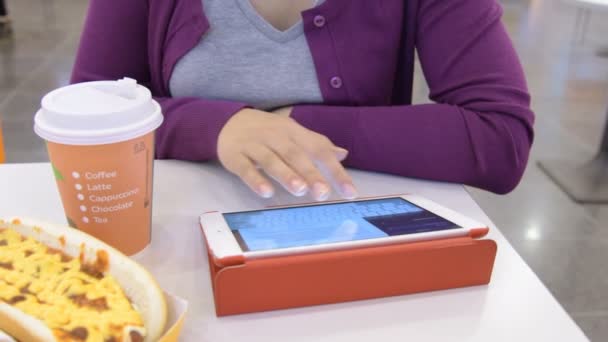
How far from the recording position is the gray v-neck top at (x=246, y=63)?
836mm

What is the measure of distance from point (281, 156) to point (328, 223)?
0.12 meters

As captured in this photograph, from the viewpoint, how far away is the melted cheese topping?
401 millimetres

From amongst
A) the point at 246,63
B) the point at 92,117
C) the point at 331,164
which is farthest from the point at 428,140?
the point at 92,117

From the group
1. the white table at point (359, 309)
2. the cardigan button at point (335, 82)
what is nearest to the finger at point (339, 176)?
the white table at point (359, 309)

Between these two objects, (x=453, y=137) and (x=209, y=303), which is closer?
(x=209, y=303)

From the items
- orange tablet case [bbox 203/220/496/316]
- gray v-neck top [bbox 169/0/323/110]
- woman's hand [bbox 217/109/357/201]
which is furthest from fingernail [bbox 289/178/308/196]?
gray v-neck top [bbox 169/0/323/110]

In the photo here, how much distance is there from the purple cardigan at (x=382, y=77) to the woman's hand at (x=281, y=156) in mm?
39

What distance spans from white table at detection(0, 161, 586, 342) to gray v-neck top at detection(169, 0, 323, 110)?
24 centimetres

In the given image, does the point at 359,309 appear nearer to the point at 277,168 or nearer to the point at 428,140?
the point at 277,168

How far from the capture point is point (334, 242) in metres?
0.50

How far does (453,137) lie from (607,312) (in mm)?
1100

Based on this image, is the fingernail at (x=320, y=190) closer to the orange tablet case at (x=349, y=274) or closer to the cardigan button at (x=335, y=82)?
the orange tablet case at (x=349, y=274)

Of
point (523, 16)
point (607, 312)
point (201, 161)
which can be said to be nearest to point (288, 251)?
point (201, 161)

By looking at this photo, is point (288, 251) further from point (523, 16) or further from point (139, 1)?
point (523, 16)
